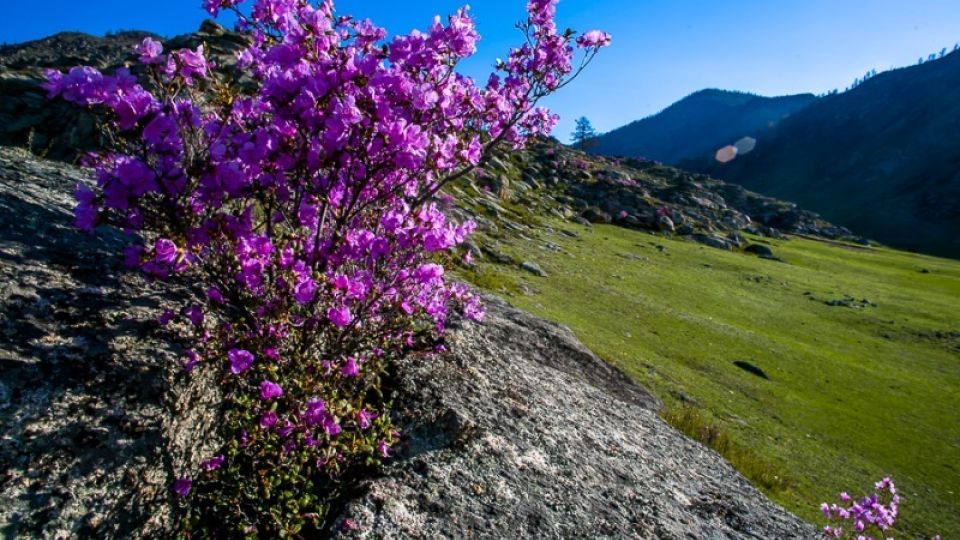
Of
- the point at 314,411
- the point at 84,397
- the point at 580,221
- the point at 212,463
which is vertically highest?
the point at 84,397

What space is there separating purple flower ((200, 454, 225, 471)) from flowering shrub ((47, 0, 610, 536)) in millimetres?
16

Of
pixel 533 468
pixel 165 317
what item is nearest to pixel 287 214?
pixel 165 317

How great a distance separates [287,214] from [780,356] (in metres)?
21.0

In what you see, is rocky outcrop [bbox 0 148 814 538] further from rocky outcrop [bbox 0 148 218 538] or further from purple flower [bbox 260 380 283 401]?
purple flower [bbox 260 380 283 401]

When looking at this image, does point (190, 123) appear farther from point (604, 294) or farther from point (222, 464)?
point (604, 294)

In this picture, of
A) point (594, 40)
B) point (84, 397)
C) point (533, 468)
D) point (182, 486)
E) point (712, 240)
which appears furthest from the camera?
point (712, 240)

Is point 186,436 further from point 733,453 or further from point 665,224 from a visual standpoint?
point 665,224

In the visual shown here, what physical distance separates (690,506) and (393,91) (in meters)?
5.72

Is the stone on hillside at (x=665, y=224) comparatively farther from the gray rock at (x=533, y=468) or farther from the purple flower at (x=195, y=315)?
the purple flower at (x=195, y=315)

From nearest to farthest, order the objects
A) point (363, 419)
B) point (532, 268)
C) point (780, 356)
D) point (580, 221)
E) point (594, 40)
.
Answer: point (363, 419) < point (594, 40) < point (780, 356) < point (532, 268) < point (580, 221)

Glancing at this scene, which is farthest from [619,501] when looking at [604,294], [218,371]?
[604,294]

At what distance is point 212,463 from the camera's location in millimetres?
4258

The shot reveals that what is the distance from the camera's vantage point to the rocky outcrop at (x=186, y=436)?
11.5 ft

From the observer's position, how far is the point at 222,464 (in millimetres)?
4371
